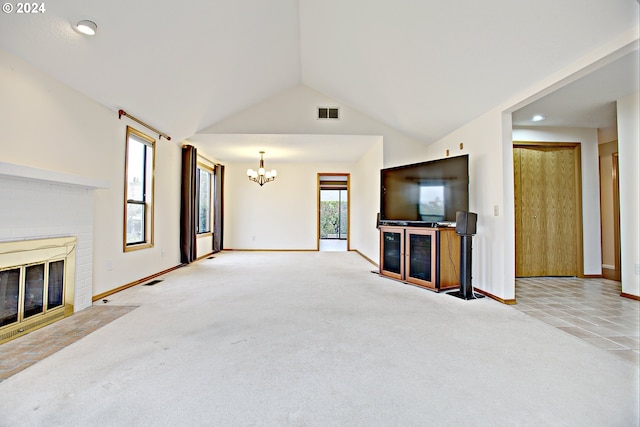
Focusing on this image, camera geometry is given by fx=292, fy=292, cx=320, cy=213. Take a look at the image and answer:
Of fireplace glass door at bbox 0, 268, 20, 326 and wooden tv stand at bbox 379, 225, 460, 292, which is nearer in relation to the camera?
fireplace glass door at bbox 0, 268, 20, 326

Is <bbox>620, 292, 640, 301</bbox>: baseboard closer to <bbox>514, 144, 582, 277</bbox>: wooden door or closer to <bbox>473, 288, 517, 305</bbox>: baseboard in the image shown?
<bbox>514, 144, 582, 277</bbox>: wooden door

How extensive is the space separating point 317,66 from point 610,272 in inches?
222

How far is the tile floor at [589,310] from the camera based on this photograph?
2225 millimetres

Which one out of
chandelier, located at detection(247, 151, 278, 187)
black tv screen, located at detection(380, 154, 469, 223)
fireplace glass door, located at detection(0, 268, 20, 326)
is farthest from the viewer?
chandelier, located at detection(247, 151, 278, 187)

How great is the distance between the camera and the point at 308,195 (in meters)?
7.88

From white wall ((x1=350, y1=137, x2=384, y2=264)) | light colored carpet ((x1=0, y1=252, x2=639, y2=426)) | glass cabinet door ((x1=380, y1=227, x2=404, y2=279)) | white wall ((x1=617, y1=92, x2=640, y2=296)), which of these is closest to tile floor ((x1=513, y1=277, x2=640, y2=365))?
light colored carpet ((x1=0, y1=252, x2=639, y2=426))

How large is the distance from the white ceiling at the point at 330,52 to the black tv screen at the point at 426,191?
757 millimetres

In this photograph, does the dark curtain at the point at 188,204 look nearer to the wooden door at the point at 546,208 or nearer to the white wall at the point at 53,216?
the white wall at the point at 53,216

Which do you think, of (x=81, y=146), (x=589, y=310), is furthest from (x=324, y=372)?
(x=81, y=146)

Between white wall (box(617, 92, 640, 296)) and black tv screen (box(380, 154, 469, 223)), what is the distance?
5.90 ft

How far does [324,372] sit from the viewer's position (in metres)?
1.74

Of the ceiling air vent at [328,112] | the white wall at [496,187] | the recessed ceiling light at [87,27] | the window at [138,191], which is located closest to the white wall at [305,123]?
the ceiling air vent at [328,112]

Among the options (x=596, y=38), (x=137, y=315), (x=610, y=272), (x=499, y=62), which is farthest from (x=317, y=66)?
(x=610, y=272)

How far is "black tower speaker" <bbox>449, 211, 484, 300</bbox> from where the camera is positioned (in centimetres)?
341
